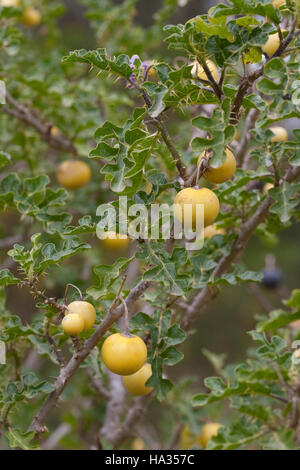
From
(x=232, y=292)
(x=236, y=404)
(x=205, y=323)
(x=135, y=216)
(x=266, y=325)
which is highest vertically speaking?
(x=135, y=216)

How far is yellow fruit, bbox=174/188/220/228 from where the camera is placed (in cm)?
99

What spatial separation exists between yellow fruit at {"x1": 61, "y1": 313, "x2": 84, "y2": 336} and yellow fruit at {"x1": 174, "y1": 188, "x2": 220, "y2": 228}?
29 centimetres

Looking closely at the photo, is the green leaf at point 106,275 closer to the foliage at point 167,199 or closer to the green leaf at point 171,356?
Result: the foliage at point 167,199

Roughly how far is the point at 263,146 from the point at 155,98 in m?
0.37

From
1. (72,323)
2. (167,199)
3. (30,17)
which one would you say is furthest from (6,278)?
(30,17)

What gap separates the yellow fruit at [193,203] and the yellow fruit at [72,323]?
0.29m

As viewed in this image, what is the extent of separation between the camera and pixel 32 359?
2.66m

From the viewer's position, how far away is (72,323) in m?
1.07

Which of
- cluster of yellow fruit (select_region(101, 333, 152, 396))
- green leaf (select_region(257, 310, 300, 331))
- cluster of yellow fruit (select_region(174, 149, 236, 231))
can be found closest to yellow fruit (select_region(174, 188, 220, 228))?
cluster of yellow fruit (select_region(174, 149, 236, 231))

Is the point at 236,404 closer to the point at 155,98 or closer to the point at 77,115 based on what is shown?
the point at 155,98

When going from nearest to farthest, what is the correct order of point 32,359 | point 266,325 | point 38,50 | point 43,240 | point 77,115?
point 266,325
point 43,240
point 77,115
point 32,359
point 38,50

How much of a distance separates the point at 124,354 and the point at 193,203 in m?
0.32

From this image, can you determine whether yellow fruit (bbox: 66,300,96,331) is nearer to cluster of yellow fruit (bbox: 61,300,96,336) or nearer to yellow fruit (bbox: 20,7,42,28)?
cluster of yellow fruit (bbox: 61,300,96,336)

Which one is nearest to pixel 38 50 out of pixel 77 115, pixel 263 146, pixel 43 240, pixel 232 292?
pixel 77 115
